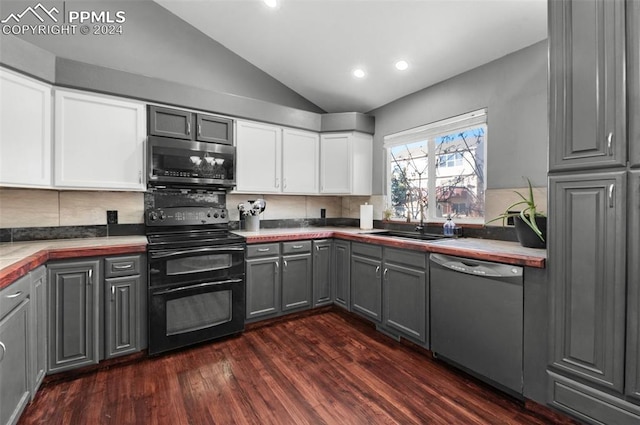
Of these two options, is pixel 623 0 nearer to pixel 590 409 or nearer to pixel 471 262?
pixel 471 262

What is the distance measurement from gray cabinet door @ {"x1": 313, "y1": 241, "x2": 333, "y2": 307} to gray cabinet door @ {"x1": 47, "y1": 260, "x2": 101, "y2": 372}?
6.28 feet

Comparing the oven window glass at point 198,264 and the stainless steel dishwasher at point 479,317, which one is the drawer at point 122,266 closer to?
the oven window glass at point 198,264

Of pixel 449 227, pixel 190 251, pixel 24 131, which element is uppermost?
pixel 24 131

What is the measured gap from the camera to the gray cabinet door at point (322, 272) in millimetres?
3254

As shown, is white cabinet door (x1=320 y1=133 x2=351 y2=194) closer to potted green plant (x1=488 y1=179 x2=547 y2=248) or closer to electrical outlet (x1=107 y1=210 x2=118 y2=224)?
potted green plant (x1=488 y1=179 x2=547 y2=248)

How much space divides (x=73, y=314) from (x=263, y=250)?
1493 mm

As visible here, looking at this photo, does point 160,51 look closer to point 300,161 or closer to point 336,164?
point 300,161

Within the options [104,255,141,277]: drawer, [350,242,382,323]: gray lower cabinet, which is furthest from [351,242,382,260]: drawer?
[104,255,141,277]: drawer

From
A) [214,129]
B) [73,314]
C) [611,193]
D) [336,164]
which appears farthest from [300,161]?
[611,193]

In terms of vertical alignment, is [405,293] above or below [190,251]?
below

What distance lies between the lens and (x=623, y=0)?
4.71 ft

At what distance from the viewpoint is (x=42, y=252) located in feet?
6.17

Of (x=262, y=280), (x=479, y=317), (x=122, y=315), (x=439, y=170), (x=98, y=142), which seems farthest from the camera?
(x=439, y=170)

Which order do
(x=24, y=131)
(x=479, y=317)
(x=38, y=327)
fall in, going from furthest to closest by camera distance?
(x=24, y=131) → (x=479, y=317) → (x=38, y=327)
